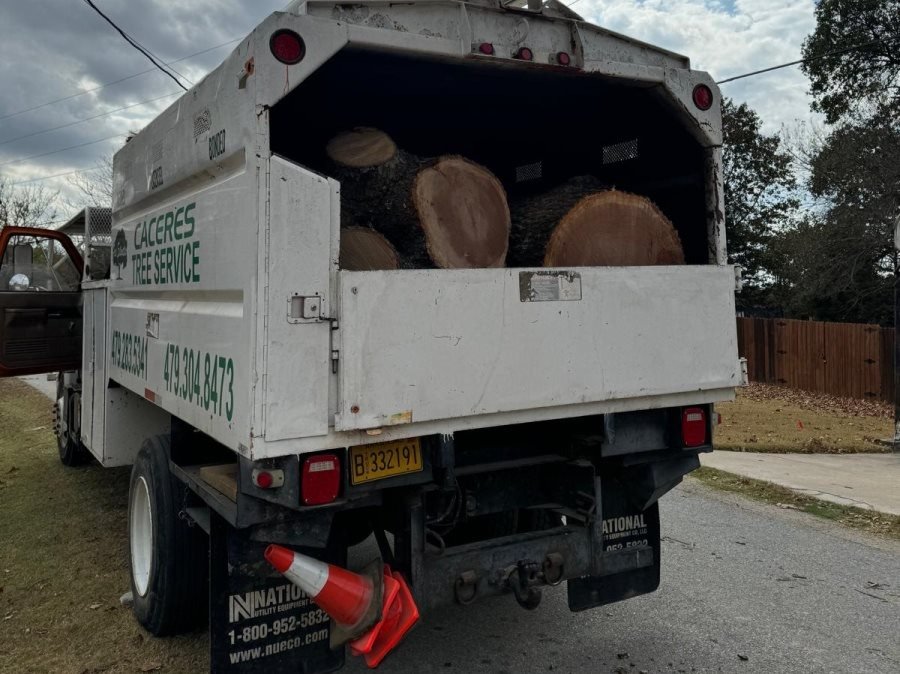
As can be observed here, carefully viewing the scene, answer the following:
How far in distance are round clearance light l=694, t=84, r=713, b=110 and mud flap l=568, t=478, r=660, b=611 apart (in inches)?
71.7

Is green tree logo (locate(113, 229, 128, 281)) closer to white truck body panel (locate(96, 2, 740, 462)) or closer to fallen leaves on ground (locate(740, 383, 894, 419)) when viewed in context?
white truck body panel (locate(96, 2, 740, 462))

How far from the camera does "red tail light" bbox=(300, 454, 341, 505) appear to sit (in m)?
2.58

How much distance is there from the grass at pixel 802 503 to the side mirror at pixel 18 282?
20.5ft

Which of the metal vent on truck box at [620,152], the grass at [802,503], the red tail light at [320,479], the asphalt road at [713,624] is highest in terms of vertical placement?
the metal vent on truck box at [620,152]

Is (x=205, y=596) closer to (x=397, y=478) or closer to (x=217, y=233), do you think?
(x=397, y=478)

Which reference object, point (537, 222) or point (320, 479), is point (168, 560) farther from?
point (537, 222)

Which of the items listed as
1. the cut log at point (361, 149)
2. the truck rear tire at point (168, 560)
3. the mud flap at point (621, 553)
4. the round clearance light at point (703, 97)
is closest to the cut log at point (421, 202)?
the cut log at point (361, 149)

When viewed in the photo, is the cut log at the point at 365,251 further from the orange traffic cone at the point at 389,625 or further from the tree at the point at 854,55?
the tree at the point at 854,55

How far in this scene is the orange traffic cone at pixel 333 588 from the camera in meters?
2.67

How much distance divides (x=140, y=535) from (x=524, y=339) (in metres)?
2.48

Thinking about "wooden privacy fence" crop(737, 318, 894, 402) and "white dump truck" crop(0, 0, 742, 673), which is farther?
"wooden privacy fence" crop(737, 318, 894, 402)

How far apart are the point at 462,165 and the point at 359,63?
68 centimetres

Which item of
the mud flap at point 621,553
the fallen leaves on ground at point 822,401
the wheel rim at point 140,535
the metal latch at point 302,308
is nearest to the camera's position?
the metal latch at point 302,308

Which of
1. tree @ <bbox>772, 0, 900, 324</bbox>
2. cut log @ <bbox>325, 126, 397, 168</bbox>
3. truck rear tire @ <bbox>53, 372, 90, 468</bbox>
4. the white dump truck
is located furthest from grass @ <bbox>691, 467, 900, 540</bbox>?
tree @ <bbox>772, 0, 900, 324</bbox>
